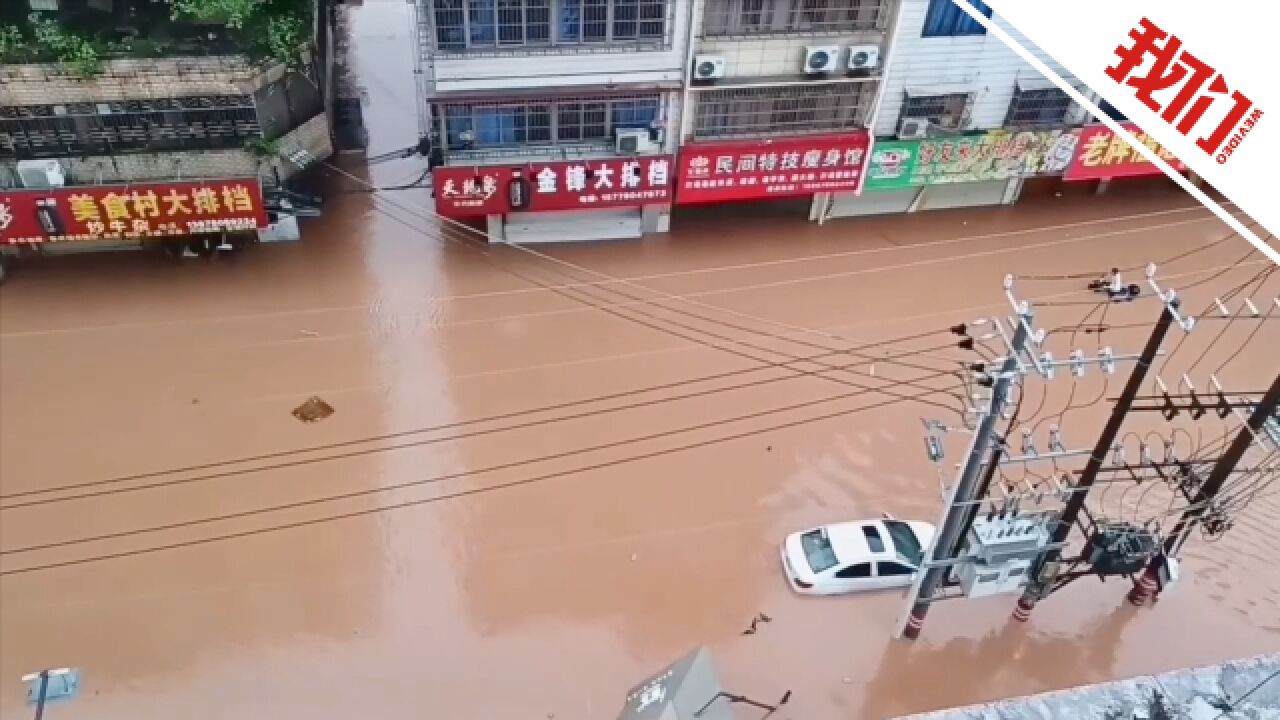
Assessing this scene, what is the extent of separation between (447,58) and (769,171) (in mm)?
6598

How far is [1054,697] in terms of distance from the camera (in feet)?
34.8

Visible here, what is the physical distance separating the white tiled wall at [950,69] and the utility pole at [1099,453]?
8542 millimetres

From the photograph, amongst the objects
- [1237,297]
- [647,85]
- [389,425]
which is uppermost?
[647,85]

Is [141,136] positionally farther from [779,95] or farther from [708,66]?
[779,95]

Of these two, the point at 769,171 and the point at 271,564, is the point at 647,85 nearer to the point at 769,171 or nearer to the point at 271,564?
the point at 769,171

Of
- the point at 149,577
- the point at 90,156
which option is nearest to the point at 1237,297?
the point at 149,577

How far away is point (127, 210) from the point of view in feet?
59.3

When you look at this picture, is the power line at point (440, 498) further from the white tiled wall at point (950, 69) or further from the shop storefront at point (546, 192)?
the white tiled wall at point (950, 69)

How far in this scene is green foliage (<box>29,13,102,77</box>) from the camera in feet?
54.2

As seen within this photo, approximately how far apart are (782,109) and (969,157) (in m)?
4.24

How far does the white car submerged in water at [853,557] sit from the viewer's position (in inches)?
580

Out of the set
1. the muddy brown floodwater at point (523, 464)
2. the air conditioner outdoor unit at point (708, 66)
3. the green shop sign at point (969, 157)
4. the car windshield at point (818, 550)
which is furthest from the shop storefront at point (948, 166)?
the car windshield at point (818, 550)

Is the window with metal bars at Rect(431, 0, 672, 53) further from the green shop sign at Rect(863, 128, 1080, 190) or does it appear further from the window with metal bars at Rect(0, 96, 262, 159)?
the green shop sign at Rect(863, 128, 1080, 190)

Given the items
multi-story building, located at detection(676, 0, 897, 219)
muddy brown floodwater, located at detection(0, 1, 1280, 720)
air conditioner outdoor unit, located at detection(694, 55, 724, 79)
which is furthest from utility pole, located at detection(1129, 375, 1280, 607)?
air conditioner outdoor unit, located at detection(694, 55, 724, 79)
